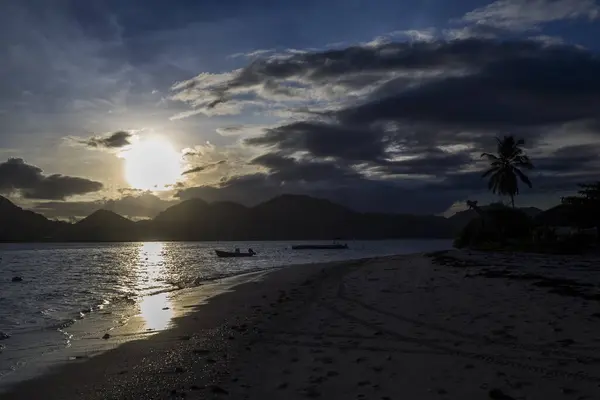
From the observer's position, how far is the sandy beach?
7098 mm

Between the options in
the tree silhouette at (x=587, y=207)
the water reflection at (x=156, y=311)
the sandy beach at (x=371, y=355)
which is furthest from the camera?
the tree silhouette at (x=587, y=207)

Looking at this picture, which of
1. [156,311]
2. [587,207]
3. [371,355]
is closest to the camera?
[371,355]

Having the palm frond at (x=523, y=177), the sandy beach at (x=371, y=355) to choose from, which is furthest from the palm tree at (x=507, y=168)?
the sandy beach at (x=371, y=355)

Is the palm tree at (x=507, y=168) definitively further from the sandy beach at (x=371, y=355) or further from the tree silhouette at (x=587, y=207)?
the sandy beach at (x=371, y=355)

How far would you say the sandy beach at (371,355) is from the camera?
279 inches

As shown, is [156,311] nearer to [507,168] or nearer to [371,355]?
[371,355]

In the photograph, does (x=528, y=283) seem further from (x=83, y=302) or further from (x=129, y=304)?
(x=83, y=302)

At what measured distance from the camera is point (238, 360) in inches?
368

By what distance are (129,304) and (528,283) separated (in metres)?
17.3

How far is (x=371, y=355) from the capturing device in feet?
29.5

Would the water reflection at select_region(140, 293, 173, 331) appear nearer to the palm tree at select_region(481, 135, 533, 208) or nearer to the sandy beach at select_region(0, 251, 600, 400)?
the sandy beach at select_region(0, 251, 600, 400)

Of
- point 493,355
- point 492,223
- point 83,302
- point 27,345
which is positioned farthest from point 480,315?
point 492,223

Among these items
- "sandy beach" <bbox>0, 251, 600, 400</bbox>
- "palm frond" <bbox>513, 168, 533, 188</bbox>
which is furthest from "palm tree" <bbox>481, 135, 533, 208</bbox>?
"sandy beach" <bbox>0, 251, 600, 400</bbox>

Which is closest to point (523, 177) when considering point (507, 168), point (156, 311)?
point (507, 168)
